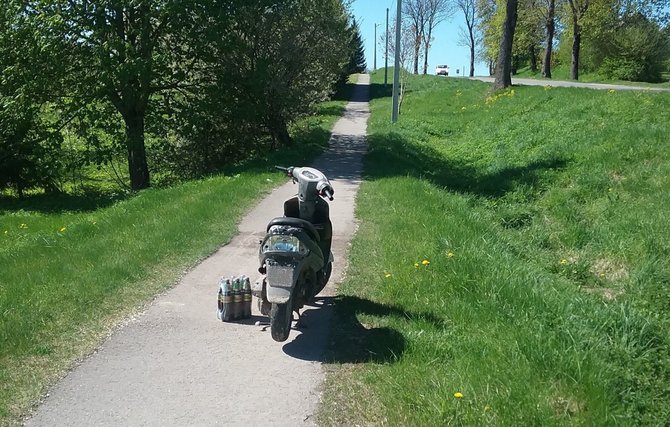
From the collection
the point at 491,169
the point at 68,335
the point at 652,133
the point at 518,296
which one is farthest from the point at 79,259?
the point at 652,133

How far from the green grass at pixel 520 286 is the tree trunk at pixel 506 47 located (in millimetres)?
9361

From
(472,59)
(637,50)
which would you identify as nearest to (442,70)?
(472,59)

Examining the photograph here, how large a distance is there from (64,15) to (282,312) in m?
13.9

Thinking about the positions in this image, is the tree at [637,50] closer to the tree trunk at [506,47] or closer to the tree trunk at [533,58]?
the tree trunk at [533,58]

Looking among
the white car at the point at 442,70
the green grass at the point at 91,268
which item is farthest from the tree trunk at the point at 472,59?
the green grass at the point at 91,268


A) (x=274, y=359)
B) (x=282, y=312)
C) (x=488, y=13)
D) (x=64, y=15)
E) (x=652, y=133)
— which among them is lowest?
(x=274, y=359)

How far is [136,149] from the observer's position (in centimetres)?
1731

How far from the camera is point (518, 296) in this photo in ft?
17.5

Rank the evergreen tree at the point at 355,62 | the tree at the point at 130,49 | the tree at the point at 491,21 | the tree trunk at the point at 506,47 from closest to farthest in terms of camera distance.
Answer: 1. the tree at the point at 130,49
2. the tree trunk at the point at 506,47
3. the evergreen tree at the point at 355,62
4. the tree at the point at 491,21

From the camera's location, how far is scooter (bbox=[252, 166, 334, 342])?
14.8 feet

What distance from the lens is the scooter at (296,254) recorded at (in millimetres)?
4504

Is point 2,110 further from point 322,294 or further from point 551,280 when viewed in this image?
point 551,280

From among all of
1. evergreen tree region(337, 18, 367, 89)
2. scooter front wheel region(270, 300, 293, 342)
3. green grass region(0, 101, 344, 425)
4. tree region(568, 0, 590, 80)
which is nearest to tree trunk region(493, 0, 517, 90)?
evergreen tree region(337, 18, 367, 89)

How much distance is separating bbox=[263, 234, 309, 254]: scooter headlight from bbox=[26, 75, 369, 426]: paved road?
758 mm
